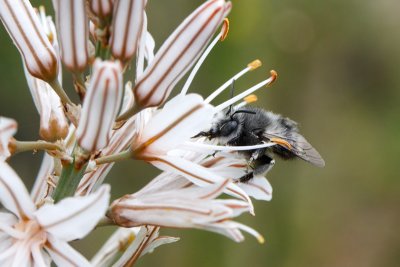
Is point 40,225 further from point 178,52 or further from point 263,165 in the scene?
point 263,165

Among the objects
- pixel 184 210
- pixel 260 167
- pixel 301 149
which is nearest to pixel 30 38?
pixel 184 210

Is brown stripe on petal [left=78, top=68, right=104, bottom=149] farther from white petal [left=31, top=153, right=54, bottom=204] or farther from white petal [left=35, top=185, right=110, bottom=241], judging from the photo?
white petal [left=31, top=153, right=54, bottom=204]

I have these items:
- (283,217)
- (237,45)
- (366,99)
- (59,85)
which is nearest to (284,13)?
(237,45)

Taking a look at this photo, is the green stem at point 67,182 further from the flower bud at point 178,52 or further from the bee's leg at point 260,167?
the bee's leg at point 260,167

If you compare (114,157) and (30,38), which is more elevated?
(30,38)

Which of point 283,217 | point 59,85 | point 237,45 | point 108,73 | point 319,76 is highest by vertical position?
point 108,73

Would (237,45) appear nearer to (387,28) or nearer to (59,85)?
(59,85)
